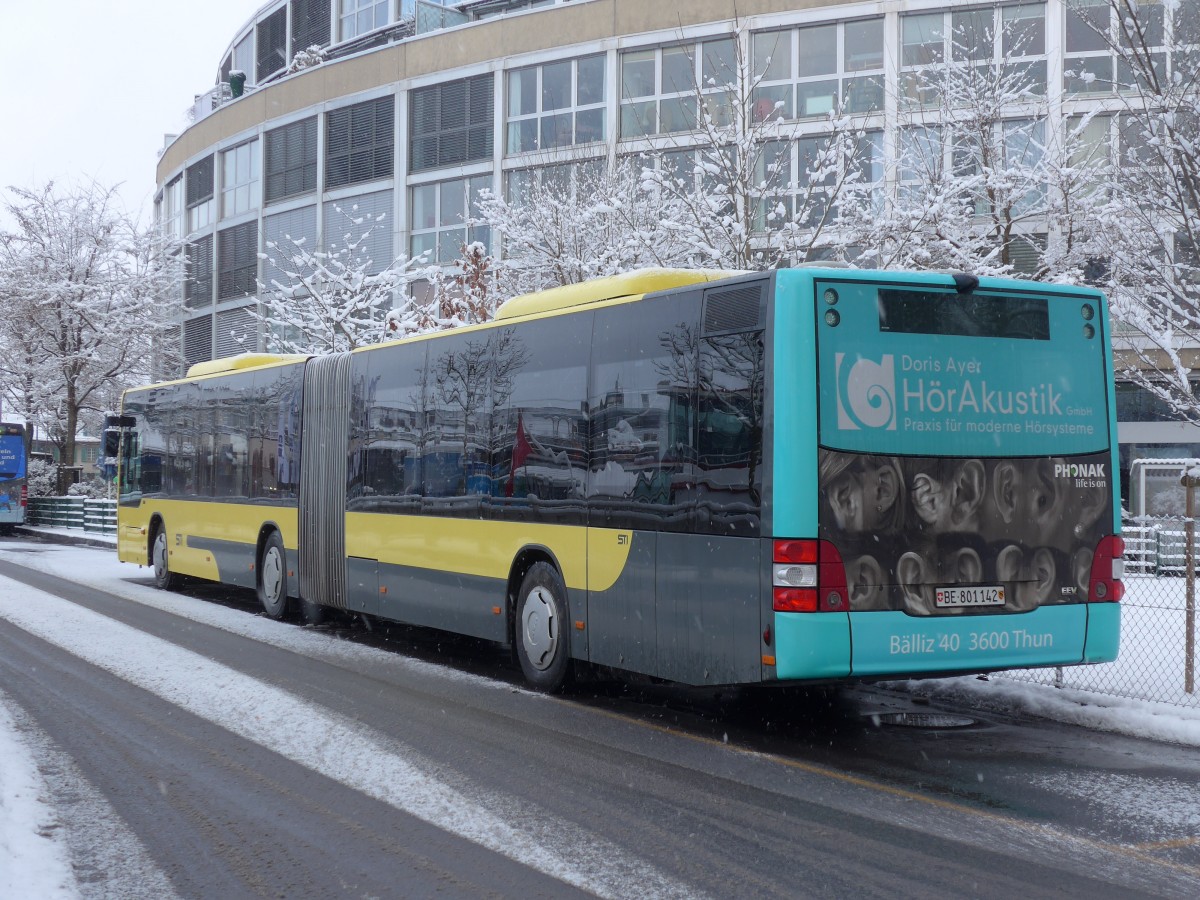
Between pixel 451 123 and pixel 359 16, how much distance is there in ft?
29.8

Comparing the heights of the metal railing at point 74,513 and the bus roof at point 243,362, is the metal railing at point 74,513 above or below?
below

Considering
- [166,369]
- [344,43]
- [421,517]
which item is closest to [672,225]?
[421,517]

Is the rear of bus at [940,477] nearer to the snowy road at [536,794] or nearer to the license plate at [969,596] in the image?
the license plate at [969,596]

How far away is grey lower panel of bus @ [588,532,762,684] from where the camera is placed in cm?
806

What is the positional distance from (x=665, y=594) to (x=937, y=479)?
1.90 m

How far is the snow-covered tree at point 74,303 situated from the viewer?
155ft

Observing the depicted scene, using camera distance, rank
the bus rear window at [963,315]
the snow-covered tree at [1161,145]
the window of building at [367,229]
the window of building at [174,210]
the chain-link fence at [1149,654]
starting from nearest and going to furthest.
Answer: the bus rear window at [963,315] → the chain-link fence at [1149,654] → the snow-covered tree at [1161,145] → the window of building at [367,229] → the window of building at [174,210]

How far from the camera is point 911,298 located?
27.1 ft

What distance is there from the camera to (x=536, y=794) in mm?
6777

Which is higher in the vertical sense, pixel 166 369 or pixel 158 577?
pixel 166 369

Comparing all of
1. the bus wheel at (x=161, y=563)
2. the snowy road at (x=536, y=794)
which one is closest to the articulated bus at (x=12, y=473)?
the bus wheel at (x=161, y=563)

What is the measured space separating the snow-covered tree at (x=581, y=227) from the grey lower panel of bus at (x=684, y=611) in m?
12.4

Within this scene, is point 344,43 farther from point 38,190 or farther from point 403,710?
point 403,710

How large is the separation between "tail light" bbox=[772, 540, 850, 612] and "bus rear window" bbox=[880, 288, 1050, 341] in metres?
1.46
